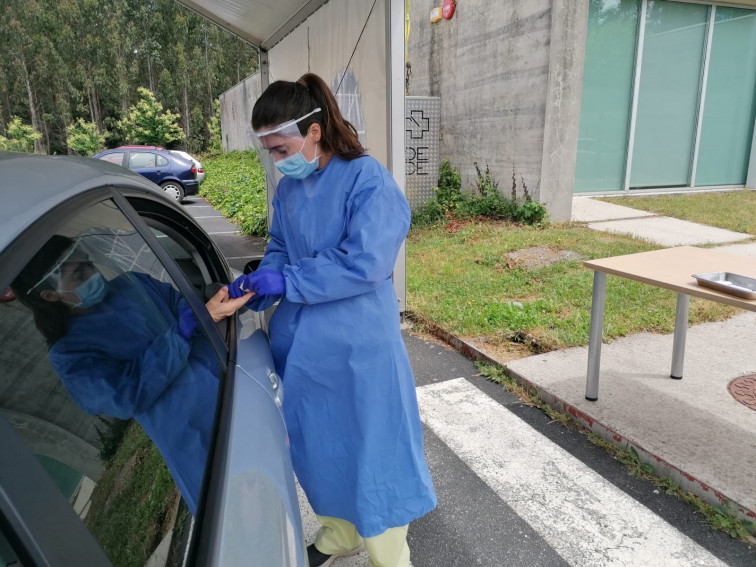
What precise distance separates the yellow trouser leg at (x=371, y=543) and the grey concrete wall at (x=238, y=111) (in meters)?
18.2

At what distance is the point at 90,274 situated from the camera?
3.85 feet

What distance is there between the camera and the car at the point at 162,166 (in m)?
14.2

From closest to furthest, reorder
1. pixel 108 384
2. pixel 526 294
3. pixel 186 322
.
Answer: pixel 108 384
pixel 186 322
pixel 526 294

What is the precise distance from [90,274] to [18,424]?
1.56 feet

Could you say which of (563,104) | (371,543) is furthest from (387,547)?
(563,104)

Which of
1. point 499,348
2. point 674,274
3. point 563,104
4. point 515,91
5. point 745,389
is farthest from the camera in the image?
point 515,91

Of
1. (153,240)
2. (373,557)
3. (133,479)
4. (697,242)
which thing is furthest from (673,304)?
(133,479)

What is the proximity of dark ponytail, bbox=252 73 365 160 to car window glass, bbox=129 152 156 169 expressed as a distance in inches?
548

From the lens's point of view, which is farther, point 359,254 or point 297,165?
point 297,165

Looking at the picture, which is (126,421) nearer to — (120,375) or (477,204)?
(120,375)

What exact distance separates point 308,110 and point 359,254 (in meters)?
0.51

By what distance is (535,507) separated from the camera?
2.58 metres

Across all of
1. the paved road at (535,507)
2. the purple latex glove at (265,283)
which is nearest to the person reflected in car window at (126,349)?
the purple latex glove at (265,283)

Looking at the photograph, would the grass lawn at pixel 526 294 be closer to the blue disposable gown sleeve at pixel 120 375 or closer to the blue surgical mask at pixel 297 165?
the blue surgical mask at pixel 297 165
